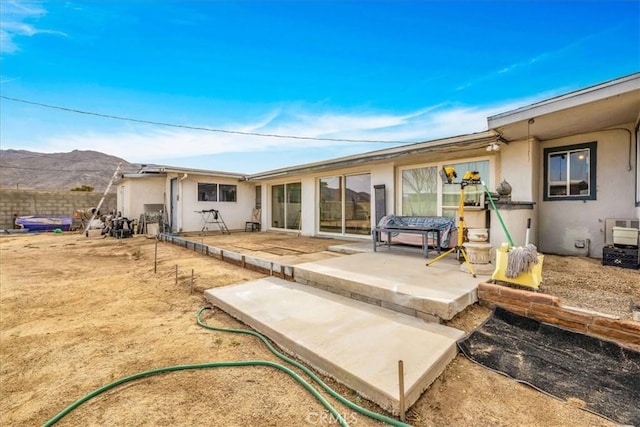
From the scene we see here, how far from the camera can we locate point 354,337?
229 cm

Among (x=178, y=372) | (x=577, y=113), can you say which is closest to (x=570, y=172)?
(x=577, y=113)

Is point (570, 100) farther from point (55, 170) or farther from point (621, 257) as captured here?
point (55, 170)

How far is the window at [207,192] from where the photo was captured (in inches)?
444

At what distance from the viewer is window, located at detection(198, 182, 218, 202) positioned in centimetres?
1127

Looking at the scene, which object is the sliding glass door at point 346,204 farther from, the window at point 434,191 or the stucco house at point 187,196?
the stucco house at point 187,196

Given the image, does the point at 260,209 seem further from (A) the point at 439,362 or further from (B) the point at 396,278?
(A) the point at 439,362

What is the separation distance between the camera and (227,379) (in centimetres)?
197

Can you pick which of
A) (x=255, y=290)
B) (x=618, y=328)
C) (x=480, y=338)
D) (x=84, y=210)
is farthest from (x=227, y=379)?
(x=84, y=210)

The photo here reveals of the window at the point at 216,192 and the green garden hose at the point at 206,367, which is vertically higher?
the window at the point at 216,192

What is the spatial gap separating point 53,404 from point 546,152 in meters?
7.53

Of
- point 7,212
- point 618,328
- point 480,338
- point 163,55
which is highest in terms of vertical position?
point 163,55

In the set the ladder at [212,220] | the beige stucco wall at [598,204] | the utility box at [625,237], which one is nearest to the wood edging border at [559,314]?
the utility box at [625,237]

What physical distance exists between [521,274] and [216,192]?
11026 mm

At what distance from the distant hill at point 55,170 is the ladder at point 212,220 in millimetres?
21470
